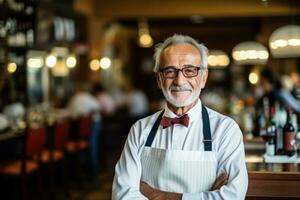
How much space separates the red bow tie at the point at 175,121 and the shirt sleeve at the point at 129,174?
160 mm

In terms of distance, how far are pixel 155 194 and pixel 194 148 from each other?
0.29 meters

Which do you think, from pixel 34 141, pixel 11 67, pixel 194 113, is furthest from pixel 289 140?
pixel 11 67

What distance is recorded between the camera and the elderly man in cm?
291

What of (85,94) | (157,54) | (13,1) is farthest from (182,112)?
(85,94)

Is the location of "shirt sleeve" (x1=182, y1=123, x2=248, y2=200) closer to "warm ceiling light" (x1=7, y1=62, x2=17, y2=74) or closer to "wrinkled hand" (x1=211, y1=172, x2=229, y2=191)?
"wrinkled hand" (x1=211, y1=172, x2=229, y2=191)

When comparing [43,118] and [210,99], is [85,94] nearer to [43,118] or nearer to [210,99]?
[43,118]

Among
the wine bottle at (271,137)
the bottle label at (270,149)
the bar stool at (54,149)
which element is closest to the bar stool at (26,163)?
the bar stool at (54,149)

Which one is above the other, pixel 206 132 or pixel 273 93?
pixel 206 132

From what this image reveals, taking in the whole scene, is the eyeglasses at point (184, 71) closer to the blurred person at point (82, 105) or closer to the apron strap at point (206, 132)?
the apron strap at point (206, 132)

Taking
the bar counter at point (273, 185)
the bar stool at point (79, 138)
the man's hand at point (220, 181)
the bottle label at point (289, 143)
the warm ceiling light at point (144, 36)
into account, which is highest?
the warm ceiling light at point (144, 36)

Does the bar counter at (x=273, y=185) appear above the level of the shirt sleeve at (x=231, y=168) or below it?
below

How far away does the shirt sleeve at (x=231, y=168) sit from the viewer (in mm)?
2852

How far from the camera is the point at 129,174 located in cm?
298

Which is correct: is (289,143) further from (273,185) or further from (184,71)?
(184,71)
